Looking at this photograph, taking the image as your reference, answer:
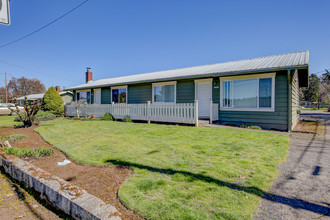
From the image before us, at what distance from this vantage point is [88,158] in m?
4.32

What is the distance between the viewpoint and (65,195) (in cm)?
240

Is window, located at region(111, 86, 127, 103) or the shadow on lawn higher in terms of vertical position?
window, located at region(111, 86, 127, 103)

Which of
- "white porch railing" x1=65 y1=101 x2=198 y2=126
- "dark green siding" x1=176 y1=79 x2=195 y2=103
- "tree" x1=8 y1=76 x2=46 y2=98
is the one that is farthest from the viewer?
"tree" x1=8 y1=76 x2=46 y2=98

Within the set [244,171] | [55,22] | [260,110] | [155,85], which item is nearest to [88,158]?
[244,171]

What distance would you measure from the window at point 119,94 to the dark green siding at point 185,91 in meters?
5.56

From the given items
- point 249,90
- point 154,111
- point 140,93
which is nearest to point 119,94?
point 140,93

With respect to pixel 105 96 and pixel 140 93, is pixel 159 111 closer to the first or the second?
pixel 140 93

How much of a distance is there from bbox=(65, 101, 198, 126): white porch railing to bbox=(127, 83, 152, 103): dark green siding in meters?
2.20

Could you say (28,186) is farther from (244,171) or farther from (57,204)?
(244,171)

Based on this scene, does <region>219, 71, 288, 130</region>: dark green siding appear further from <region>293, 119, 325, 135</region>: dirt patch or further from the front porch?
the front porch

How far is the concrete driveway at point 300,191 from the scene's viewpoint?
2.26 metres

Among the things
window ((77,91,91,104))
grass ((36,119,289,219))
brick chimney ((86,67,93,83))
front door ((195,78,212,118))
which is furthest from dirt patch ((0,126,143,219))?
brick chimney ((86,67,93,83))

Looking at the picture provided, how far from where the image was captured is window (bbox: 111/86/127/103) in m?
16.2

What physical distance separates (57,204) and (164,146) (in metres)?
3.13
